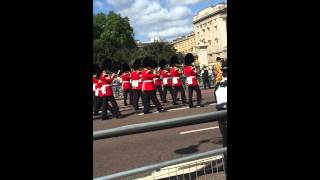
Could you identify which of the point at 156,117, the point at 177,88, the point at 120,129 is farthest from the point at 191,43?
the point at 120,129

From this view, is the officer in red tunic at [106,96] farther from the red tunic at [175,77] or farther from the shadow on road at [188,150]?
the shadow on road at [188,150]

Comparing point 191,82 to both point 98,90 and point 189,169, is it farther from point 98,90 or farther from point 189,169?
point 189,169

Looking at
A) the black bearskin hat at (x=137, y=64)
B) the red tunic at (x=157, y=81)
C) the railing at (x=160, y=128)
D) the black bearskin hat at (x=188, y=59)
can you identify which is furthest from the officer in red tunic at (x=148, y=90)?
the railing at (x=160, y=128)

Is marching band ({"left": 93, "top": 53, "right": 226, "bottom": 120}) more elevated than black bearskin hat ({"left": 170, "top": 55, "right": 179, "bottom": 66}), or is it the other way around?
black bearskin hat ({"left": 170, "top": 55, "right": 179, "bottom": 66})

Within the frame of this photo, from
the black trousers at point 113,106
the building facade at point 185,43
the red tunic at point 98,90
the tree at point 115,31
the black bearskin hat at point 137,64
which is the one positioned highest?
the tree at point 115,31

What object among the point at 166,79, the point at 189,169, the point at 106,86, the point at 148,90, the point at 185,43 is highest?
the point at 185,43

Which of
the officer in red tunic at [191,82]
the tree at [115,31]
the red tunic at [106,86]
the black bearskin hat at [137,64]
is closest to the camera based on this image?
the red tunic at [106,86]

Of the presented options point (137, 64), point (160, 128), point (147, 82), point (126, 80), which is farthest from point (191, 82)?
point (160, 128)

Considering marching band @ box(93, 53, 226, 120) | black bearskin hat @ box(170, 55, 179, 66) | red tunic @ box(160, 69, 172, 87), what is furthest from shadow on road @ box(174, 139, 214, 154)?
red tunic @ box(160, 69, 172, 87)

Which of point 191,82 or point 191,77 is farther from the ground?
point 191,77

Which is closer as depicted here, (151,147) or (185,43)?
(151,147)

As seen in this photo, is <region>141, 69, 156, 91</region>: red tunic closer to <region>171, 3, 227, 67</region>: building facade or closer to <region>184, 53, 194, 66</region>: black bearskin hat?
<region>184, 53, 194, 66</region>: black bearskin hat
